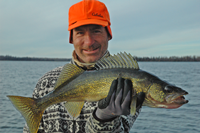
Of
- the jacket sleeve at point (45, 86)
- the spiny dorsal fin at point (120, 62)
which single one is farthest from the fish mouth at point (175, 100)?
the jacket sleeve at point (45, 86)

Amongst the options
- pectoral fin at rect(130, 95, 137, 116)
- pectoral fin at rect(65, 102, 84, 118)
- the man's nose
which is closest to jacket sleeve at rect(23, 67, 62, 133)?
pectoral fin at rect(65, 102, 84, 118)

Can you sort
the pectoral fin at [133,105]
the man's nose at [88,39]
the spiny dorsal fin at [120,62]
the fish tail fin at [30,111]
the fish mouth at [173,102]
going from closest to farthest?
the fish mouth at [173,102] < the pectoral fin at [133,105] < the spiny dorsal fin at [120,62] < the fish tail fin at [30,111] < the man's nose at [88,39]

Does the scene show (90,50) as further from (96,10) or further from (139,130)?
(139,130)

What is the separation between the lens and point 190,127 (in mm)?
13500

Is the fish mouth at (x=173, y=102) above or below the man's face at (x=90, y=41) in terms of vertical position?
below

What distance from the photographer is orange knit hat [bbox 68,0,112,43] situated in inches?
151

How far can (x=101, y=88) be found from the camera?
118 inches

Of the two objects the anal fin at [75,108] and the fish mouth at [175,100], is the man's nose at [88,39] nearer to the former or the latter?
the anal fin at [75,108]

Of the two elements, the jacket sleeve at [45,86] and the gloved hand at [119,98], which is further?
the jacket sleeve at [45,86]

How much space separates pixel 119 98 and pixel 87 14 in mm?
2052

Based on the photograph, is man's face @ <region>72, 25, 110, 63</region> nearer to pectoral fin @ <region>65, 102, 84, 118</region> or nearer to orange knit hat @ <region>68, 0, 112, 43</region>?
orange knit hat @ <region>68, 0, 112, 43</region>

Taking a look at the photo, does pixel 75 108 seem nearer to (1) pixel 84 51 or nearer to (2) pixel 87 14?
(1) pixel 84 51

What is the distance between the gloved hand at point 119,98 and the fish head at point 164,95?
0.17m

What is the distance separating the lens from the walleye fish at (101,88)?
2793mm
